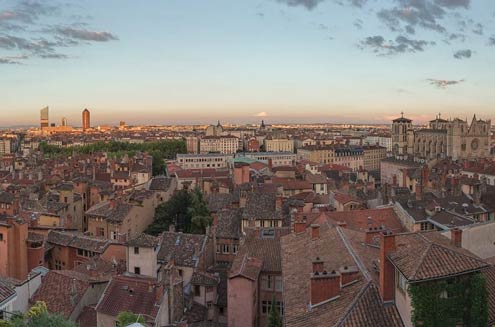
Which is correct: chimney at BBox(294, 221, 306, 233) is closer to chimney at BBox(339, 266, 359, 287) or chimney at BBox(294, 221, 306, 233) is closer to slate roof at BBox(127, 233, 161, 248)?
slate roof at BBox(127, 233, 161, 248)

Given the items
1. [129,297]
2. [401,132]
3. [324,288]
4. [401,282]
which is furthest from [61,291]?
[401,132]

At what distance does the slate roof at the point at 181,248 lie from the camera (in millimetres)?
31516

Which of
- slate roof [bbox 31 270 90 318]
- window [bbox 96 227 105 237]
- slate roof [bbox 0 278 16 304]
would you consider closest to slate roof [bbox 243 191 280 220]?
window [bbox 96 227 105 237]

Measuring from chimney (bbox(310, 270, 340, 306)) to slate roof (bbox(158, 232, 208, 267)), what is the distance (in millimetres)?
16252

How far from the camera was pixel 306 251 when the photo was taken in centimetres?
2191

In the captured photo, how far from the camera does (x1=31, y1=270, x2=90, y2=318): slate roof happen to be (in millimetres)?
24641

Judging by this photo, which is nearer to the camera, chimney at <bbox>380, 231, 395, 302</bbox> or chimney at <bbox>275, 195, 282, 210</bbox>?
chimney at <bbox>380, 231, 395, 302</bbox>

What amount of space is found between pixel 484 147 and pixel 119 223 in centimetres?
8307

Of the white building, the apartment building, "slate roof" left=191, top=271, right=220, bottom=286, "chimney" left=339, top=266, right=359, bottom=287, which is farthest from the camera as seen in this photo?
the apartment building

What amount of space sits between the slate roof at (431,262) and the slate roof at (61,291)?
16117 mm

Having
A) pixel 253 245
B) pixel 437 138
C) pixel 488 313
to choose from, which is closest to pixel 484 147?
pixel 437 138

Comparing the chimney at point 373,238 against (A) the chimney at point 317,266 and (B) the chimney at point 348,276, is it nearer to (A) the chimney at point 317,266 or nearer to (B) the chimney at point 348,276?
(B) the chimney at point 348,276

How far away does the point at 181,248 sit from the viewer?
3297 cm

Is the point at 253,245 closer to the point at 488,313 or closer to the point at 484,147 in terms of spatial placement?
the point at 488,313
